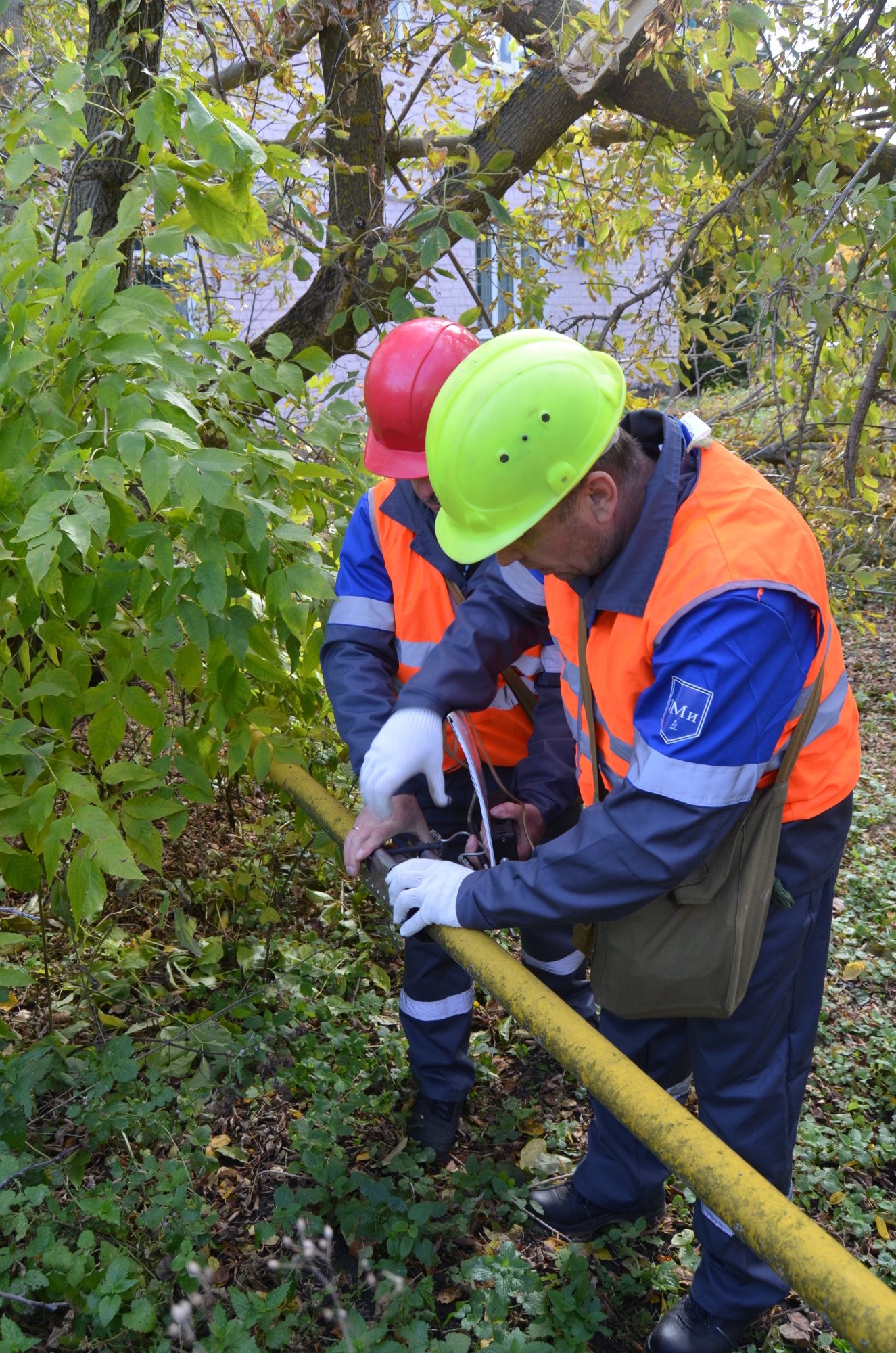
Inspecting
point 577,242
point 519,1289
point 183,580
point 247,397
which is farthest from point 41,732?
point 577,242

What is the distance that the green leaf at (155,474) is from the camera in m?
1.66

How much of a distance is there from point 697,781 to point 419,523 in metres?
1.02

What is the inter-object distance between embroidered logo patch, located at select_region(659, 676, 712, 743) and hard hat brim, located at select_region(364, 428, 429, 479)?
907 mm

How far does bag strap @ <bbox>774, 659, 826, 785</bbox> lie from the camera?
5.27 ft

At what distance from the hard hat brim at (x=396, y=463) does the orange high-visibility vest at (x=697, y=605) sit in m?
0.46

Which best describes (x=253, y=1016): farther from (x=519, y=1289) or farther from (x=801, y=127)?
(x=801, y=127)

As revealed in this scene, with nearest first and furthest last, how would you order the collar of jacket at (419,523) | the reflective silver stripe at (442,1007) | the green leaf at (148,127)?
the green leaf at (148,127) → the collar of jacket at (419,523) → the reflective silver stripe at (442,1007)

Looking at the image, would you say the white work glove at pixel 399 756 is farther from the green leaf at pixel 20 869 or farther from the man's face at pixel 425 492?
the green leaf at pixel 20 869

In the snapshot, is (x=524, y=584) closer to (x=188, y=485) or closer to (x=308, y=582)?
(x=308, y=582)

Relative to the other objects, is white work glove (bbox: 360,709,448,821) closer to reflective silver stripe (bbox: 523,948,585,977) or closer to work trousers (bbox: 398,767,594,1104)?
work trousers (bbox: 398,767,594,1104)

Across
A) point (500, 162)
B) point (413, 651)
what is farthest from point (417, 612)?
point (500, 162)

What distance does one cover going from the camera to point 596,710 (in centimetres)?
184

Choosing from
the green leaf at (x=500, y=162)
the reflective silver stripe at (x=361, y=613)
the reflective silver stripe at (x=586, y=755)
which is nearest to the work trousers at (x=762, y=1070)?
the reflective silver stripe at (x=586, y=755)

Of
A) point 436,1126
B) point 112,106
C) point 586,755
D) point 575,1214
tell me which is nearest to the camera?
point 586,755
